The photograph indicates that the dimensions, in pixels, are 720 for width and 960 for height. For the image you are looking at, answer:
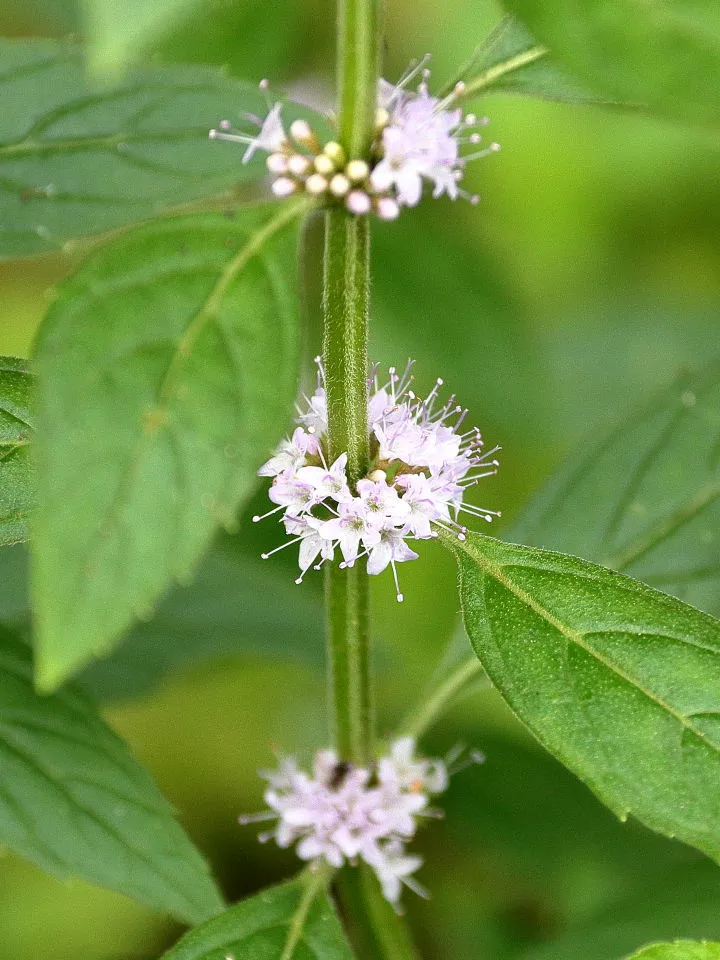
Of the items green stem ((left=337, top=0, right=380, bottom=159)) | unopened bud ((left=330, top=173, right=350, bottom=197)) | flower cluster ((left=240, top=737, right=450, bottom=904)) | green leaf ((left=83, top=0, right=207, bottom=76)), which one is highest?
green stem ((left=337, top=0, right=380, bottom=159))

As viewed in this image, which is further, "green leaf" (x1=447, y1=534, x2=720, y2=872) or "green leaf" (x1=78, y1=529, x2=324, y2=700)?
"green leaf" (x1=78, y1=529, x2=324, y2=700)

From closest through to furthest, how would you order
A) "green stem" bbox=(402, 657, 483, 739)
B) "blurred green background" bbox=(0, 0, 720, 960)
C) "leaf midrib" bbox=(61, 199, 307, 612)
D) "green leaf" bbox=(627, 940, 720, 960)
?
"leaf midrib" bbox=(61, 199, 307, 612) → "green leaf" bbox=(627, 940, 720, 960) → "green stem" bbox=(402, 657, 483, 739) → "blurred green background" bbox=(0, 0, 720, 960)

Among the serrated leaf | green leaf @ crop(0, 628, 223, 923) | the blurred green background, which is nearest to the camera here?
green leaf @ crop(0, 628, 223, 923)

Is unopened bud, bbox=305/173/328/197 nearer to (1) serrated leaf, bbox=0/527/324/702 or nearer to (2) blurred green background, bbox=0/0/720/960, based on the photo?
(2) blurred green background, bbox=0/0/720/960

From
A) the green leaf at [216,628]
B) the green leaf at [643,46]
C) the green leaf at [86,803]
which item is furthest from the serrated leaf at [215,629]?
the green leaf at [643,46]

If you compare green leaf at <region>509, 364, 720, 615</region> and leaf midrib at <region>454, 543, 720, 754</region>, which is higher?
green leaf at <region>509, 364, 720, 615</region>

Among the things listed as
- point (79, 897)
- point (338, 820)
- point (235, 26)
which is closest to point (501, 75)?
point (338, 820)

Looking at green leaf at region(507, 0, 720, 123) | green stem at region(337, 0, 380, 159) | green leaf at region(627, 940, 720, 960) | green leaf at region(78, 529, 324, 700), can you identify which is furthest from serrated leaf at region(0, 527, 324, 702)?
green leaf at region(507, 0, 720, 123)

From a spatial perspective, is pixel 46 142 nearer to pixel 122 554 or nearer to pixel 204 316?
pixel 204 316
